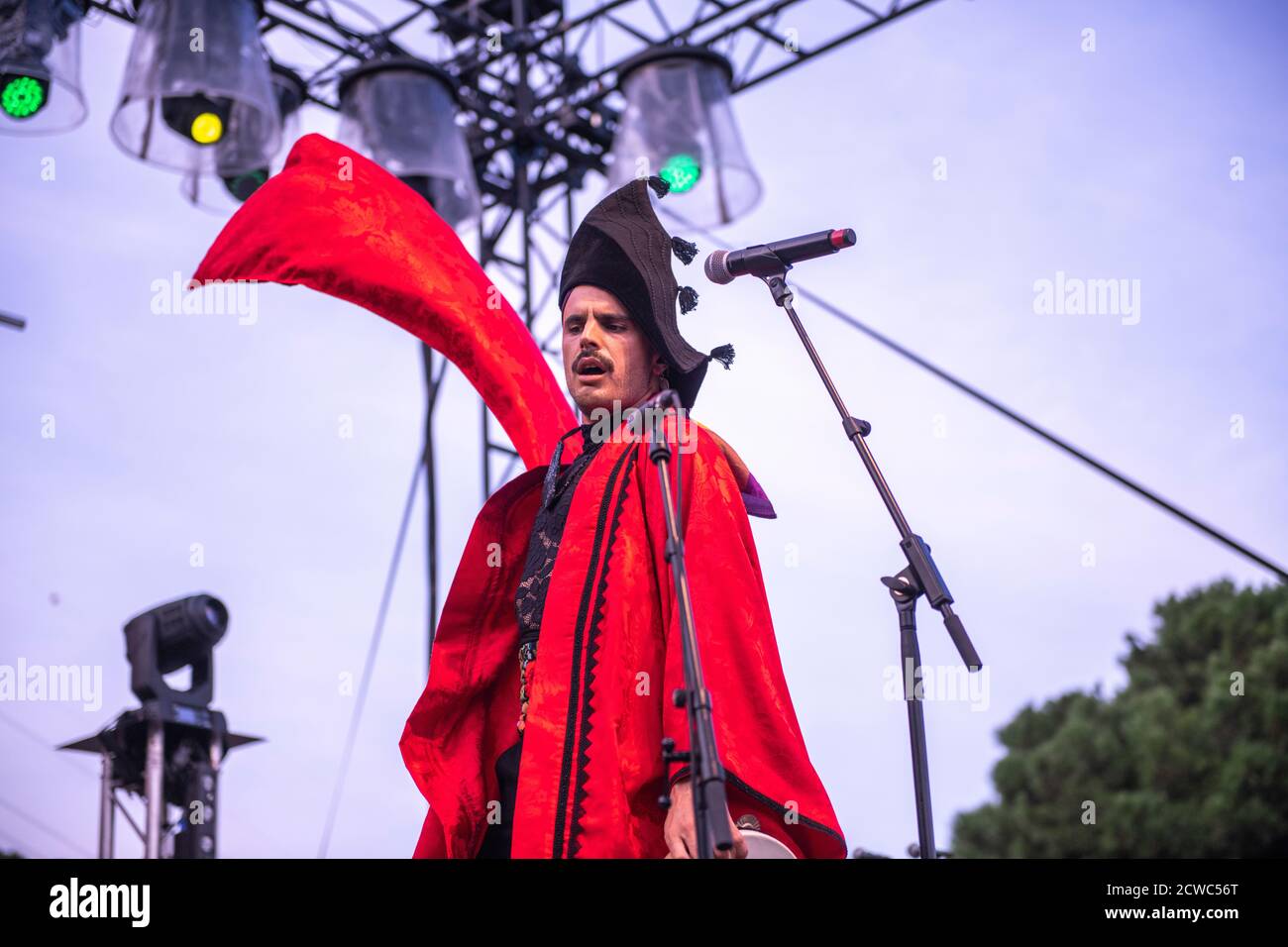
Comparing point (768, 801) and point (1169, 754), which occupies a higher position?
point (768, 801)

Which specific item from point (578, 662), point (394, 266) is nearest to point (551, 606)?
point (578, 662)

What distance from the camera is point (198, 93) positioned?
630 cm

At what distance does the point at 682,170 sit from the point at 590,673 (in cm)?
479

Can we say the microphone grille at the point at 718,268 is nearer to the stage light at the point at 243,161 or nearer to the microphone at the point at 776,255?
the microphone at the point at 776,255

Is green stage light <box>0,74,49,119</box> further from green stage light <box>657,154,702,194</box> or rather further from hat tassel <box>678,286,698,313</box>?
hat tassel <box>678,286,698,313</box>

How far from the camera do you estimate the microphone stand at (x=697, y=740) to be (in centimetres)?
197

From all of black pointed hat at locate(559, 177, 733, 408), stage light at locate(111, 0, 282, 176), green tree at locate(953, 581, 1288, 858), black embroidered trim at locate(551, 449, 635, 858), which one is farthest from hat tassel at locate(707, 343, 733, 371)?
green tree at locate(953, 581, 1288, 858)

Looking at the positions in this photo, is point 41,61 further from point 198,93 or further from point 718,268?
point 718,268

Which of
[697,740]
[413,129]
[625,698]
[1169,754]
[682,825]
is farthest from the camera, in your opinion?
[1169,754]

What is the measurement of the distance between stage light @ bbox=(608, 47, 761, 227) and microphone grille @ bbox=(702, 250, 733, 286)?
162 inches

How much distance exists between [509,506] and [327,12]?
5.11 metres

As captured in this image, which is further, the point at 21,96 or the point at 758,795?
the point at 21,96

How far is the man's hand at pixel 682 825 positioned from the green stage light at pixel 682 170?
4.92m
